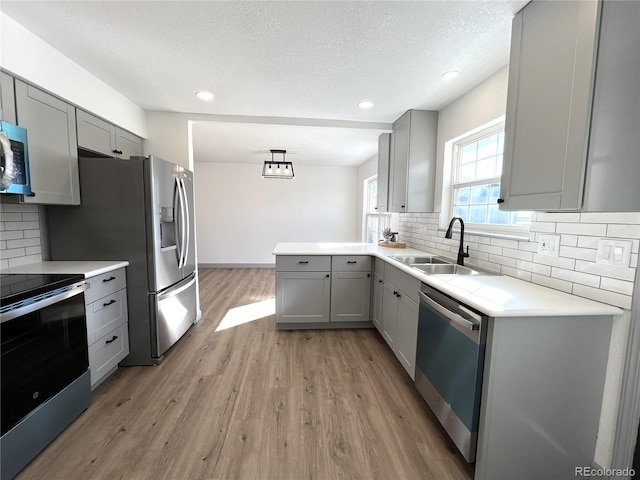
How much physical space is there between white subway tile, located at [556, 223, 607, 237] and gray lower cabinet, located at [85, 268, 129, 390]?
2.90 m

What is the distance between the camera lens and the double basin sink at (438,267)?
2.14 meters

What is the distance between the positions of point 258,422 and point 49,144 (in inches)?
91.0

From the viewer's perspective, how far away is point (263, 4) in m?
1.41

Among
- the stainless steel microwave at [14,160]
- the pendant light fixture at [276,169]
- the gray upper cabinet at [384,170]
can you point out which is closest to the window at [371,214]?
the gray upper cabinet at [384,170]

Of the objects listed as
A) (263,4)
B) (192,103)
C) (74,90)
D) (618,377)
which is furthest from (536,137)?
(74,90)

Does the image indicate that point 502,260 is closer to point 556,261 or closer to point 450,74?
point 556,261

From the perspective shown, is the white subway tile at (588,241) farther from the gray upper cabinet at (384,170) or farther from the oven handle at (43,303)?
the oven handle at (43,303)

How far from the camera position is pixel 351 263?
2945mm

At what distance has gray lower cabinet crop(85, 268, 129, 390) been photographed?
183 cm

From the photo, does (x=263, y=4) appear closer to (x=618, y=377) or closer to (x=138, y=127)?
(x=138, y=127)

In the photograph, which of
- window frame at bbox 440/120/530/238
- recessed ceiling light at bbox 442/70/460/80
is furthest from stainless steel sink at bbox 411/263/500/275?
recessed ceiling light at bbox 442/70/460/80

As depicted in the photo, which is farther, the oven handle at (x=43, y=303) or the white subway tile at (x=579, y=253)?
the white subway tile at (x=579, y=253)

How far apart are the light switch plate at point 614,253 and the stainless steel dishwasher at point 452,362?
2.11 ft

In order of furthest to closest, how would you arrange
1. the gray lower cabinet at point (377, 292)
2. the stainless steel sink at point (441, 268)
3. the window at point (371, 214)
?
the window at point (371, 214)
the gray lower cabinet at point (377, 292)
the stainless steel sink at point (441, 268)
